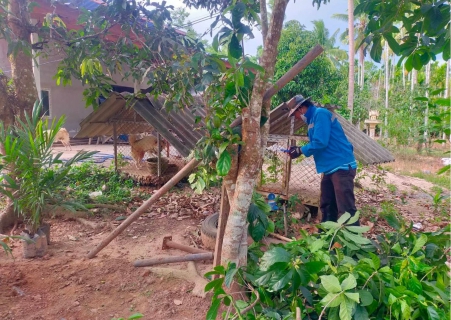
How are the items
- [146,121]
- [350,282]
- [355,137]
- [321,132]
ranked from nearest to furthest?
[350,282]
[321,132]
[355,137]
[146,121]

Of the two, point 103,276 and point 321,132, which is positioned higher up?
point 321,132

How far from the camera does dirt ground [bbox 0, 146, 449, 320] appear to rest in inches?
95.6

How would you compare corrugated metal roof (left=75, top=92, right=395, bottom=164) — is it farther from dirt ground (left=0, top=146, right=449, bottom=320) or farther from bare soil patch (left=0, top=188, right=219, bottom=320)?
bare soil patch (left=0, top=188, right=219, bottom=320)

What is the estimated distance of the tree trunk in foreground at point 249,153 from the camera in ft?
6.53

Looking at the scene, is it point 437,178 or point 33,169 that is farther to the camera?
point 437,178

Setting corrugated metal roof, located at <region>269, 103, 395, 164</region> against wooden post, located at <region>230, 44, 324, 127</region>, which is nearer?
wooden post, located at <region>230, 44, 324, 127</region>

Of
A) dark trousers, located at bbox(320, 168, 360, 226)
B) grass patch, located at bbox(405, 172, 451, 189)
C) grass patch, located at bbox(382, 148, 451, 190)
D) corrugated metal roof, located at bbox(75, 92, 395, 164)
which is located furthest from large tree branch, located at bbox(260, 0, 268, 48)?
grass patch, located at bbox(405, 172, 451, 189)

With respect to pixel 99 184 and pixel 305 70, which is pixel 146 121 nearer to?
pixel 99 184

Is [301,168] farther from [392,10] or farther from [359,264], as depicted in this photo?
→ [359,264]

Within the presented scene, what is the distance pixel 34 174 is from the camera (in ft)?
10.5

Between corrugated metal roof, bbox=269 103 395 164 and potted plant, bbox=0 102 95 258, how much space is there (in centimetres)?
282

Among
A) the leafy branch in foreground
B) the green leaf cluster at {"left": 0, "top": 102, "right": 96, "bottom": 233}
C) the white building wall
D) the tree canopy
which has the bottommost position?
the leafy branch in foreground

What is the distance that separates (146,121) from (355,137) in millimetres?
3492

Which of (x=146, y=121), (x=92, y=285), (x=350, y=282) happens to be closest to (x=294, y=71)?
(x=350, y=282)
